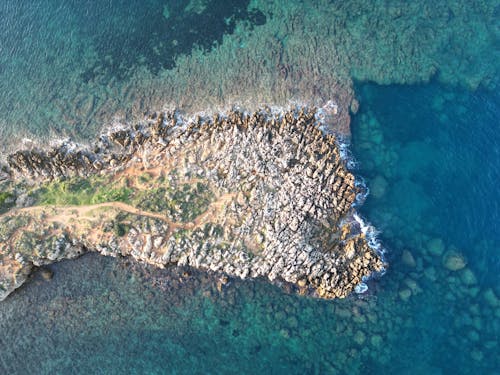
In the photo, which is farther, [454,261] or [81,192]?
[81,192]

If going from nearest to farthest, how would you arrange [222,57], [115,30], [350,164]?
[350,164]
[222,57]
[115,30]

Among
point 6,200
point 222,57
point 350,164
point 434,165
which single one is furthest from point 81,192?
point 434,165

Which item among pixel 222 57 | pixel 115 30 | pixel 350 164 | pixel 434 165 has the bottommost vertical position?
pixel 434 165

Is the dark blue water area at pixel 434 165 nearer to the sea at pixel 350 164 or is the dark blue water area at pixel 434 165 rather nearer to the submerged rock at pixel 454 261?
Answer: the sea at pixel 350 164

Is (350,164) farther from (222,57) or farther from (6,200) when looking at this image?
(6,200)

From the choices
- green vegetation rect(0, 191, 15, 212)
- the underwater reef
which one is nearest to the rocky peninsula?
green vegetation rect(0, 191, 15, 212)

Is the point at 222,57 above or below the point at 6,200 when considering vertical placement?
above

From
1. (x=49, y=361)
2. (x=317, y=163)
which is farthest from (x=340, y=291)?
(x=49, y=361)
